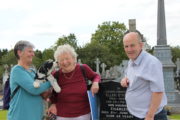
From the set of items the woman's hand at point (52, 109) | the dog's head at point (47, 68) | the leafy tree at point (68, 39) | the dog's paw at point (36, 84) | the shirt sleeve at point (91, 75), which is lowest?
the woman's hand at point (52, 109)

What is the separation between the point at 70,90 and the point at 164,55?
15348 millimetres

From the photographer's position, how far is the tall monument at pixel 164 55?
19.3m

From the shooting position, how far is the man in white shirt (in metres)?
3.98

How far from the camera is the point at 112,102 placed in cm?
537

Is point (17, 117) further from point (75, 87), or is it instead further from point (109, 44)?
point (109, 44)

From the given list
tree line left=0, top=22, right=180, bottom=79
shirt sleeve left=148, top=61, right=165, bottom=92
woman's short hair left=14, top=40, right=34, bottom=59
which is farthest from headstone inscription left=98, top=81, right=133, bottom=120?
tree line left=0, top=22, right=180, bottom=79

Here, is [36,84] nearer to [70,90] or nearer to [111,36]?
[70,90]

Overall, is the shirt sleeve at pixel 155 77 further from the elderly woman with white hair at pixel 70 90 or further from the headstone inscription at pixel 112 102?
the headstone inscription at pixel 112 102

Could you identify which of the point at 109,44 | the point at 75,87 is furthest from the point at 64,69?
the point at 109,44

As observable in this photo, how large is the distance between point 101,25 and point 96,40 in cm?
316

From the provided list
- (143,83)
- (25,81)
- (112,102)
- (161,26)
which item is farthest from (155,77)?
(161,26)

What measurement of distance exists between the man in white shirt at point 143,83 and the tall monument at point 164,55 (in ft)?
50.6

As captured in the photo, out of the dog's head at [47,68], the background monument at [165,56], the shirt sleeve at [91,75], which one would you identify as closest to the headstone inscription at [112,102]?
the shirt sleeve at [91,75]

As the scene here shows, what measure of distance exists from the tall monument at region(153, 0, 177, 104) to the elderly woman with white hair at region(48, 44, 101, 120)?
14.8m
